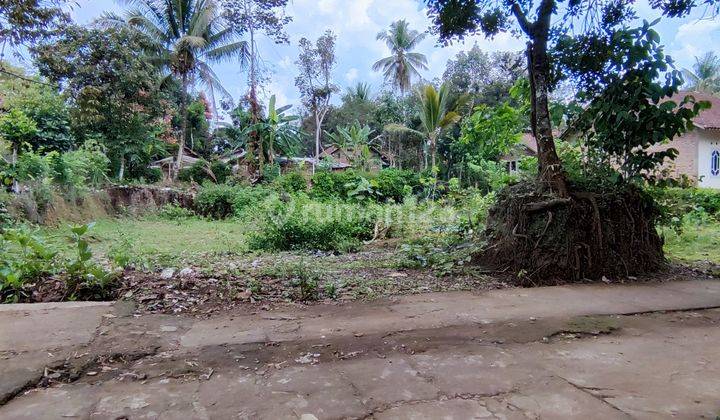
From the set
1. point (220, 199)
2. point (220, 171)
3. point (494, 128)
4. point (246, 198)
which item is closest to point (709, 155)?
point (494, 128)

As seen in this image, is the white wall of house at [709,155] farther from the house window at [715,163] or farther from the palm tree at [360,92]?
the palm tree at [360,92]

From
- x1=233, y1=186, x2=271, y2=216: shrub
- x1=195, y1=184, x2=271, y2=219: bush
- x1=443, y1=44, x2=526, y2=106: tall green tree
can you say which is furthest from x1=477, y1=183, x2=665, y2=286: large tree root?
x1=443, y1=44, x2=526, y2=106: tall green tree

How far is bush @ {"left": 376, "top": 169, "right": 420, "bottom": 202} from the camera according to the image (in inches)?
666

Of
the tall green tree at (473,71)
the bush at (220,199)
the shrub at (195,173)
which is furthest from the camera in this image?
the tall green tree at (473,71)

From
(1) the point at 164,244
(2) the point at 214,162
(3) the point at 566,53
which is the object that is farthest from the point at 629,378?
(2) the point at 214,162

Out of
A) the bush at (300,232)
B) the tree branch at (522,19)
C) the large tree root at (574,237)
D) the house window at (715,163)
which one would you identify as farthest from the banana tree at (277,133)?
the house window at (715,163)

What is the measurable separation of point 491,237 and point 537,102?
1645 millimetres

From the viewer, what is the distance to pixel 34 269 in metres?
3.72

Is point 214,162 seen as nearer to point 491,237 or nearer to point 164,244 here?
point 164,244

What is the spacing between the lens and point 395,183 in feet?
56.7

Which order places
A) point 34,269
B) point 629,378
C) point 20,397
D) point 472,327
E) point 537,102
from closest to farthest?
point 20,397, point 629,378, point 472,327, point 34,269, point 537,102

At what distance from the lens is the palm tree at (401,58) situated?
28.7 m

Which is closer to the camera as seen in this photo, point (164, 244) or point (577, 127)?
point (577, 127)

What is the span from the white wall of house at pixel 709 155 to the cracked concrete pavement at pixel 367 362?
17.1 metres
